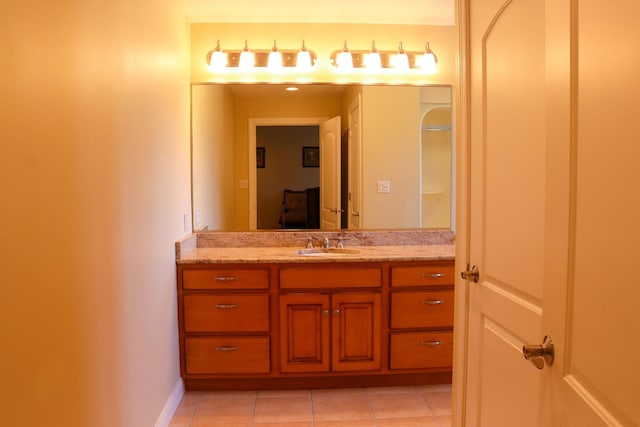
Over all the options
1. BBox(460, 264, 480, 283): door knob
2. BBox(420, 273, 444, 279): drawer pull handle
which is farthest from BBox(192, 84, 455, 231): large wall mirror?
BBox(460, 264, 480, 283): door knob

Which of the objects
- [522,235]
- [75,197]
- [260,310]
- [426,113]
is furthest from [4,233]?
[426,113]

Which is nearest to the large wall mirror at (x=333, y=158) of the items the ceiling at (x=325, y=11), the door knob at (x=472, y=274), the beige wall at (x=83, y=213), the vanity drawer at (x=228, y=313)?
the ceiling at (x=325, y=11)

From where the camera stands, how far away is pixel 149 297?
2150mm

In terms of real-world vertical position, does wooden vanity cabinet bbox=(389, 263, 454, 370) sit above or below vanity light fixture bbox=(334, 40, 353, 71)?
below

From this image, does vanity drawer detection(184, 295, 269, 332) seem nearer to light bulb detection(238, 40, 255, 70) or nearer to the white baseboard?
the white baseboard

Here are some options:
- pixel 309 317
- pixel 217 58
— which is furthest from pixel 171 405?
pixel 217 58

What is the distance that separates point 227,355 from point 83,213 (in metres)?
1.59

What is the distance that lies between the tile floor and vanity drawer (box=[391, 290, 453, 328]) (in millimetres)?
445

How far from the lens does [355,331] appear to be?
111 inches

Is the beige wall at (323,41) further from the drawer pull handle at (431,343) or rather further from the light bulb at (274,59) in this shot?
the drawer pull handle at (431,343)

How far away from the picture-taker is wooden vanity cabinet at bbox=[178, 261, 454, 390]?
2.76 m

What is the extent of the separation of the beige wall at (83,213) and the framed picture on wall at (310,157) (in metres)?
1.19

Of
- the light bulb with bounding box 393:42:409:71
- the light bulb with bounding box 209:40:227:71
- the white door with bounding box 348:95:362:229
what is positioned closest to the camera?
the light bulb with bounding box 209:40:227:71

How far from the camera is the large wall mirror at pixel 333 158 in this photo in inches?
131
